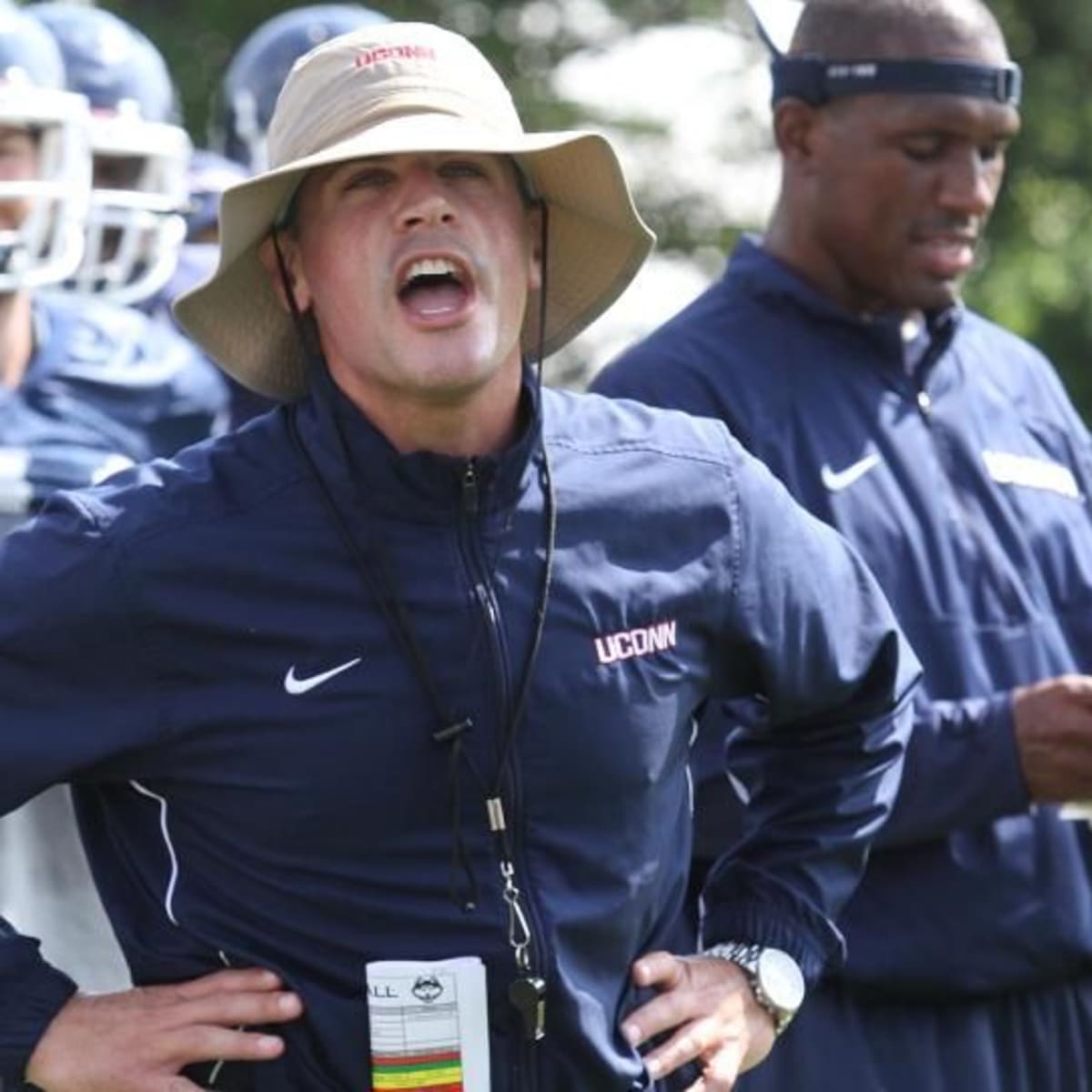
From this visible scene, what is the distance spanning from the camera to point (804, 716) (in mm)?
4574

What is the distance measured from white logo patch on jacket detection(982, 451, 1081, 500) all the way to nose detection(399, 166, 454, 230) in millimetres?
1514

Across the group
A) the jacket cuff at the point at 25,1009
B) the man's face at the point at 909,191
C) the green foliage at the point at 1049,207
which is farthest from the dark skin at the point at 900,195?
the green foliage at the point at 1049,207

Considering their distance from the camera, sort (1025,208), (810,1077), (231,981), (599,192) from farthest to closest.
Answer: (1025,208)
(810,1077)
(599,192)
(231,981)

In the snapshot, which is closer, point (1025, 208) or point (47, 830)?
point (47, 830)

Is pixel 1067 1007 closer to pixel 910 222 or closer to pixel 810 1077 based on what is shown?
pixel 810 1077

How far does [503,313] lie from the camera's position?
13.7 feet

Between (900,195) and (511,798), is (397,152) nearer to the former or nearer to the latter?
(511,798)

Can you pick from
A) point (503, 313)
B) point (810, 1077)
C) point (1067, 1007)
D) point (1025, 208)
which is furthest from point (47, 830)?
point (1025, 208)

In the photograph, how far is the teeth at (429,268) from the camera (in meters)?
4.12

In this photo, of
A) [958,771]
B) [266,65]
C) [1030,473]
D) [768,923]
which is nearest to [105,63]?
[266,65]

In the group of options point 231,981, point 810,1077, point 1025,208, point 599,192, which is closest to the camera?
point 231,981

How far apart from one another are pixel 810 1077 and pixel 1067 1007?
1.41ft

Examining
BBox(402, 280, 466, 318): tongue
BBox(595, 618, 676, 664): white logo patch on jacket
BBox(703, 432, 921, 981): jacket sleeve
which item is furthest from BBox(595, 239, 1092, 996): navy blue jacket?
BBox(402, 280, 466, 318): tongue

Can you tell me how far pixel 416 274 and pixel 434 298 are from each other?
0.04 meters
